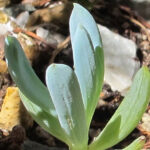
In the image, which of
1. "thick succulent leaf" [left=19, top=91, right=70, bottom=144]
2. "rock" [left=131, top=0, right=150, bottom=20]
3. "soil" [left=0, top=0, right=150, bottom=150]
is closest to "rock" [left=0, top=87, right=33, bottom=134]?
"soil" [left=0, top=0, right=150, bottom=150]

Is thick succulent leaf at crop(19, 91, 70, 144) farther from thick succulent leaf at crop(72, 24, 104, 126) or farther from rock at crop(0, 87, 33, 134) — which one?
rock at crop(0, 87, 33, 134)

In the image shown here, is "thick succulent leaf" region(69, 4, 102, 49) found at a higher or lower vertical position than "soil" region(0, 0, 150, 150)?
higher

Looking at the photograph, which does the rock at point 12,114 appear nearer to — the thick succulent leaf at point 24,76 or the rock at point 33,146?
the rock at point 33,146

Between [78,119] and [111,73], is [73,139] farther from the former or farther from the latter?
[111,73]

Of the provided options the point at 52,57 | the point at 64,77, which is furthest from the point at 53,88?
the point at 52,57

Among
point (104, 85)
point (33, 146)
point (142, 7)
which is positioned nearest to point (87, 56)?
point (33, 146)

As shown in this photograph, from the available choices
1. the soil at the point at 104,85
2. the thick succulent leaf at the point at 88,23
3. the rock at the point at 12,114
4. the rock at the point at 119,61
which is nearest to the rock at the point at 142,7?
the soil at the point at 104,85

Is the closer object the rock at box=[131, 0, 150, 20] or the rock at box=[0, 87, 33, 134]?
the rock at box=[0, 87, 33, 134]
